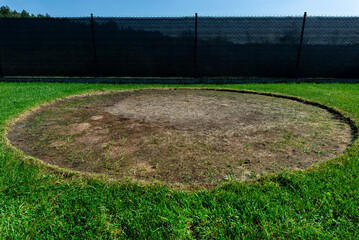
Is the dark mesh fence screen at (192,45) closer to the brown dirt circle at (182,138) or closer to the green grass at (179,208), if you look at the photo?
the brown dirt circle at (182,138)

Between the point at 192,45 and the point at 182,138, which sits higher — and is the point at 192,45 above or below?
above

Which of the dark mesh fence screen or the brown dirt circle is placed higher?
the dark mesh fence screen

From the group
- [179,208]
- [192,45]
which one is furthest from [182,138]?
[192,45]

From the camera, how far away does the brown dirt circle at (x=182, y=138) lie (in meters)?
2.03

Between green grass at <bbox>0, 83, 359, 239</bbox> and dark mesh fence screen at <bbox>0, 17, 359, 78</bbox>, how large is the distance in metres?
5.98

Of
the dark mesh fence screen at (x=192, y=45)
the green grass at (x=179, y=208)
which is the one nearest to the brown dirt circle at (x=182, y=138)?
the green grass at (x=179, y=208)

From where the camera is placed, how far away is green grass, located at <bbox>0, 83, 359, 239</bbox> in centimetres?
128

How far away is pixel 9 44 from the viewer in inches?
301

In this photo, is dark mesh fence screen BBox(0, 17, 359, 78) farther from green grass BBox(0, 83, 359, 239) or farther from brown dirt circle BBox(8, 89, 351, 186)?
green grass BBox(0, 83, 359, 239)

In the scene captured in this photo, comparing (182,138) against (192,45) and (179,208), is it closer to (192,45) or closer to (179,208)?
(179,208)

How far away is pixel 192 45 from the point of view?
7.33 metres

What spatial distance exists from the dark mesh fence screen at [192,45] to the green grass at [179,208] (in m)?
5.98

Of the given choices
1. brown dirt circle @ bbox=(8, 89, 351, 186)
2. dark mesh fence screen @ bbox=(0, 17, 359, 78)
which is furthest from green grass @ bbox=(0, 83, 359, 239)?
dark mesh fence screen @ bbox=(0, 17, 359, 78)

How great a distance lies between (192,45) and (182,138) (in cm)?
540
